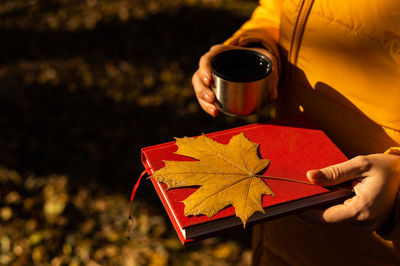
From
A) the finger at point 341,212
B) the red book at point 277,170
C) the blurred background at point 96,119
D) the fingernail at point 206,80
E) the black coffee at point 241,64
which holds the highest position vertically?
the black coffee at point 241,64

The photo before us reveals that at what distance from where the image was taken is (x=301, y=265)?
5.58ft

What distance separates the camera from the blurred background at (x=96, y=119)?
8.55 feet

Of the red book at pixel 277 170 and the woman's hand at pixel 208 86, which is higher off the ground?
the woman's hand at pixel 208 86

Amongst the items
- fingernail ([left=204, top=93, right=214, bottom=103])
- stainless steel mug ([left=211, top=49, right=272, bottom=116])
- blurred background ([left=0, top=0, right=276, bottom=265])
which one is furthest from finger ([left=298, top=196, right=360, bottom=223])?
blurred background ([left=0, top=0, right=276, bottom=265])

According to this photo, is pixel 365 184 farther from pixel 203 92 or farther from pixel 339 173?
pixel 203 92

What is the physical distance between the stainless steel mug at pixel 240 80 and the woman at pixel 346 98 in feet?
0.22

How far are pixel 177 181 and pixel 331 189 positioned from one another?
0.43 m

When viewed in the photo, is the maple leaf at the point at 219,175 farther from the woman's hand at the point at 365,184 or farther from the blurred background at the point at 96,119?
the blurred background at the point at 96,119

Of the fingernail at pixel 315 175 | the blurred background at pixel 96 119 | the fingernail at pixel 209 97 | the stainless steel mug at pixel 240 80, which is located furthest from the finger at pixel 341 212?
the blurred background at pixel 96 119

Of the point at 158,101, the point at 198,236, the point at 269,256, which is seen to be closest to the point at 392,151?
the point at 198,236

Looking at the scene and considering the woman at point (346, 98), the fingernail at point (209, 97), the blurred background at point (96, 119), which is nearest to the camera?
the woman at point (346, 98)

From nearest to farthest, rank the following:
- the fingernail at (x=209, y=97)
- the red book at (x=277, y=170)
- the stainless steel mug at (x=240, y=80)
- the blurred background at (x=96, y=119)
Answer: the red book at (x=277, y=170) < the stainless steel mug at (x=240, y=80) < the fingernail at (x=209, y=97) < the blurred background at (x=96, y=119)

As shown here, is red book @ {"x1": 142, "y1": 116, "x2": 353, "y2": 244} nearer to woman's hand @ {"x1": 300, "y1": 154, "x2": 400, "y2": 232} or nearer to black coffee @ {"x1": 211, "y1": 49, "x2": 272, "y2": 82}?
woman's hand @ {"x1": 300, "y1": 154, "x2": 400, "y2": 232}

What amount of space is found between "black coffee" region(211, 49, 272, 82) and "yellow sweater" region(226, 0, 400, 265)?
0.16 meters
